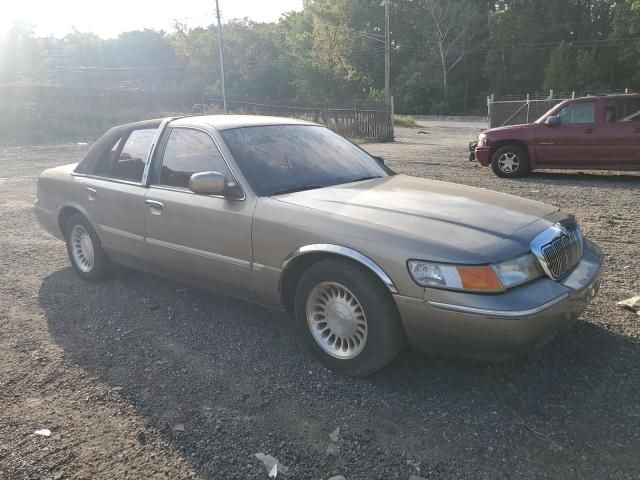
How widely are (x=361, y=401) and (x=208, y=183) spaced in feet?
5.44

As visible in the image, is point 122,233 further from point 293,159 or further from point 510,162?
point 510,162

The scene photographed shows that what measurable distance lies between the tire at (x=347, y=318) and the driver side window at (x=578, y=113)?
9.04 meters

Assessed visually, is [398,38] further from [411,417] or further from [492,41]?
[411,417]

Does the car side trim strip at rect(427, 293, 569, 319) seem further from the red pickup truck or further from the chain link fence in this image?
the chain link fence

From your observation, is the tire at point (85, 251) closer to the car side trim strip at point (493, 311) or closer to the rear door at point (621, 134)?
the car side trim strip at point (493, 311)

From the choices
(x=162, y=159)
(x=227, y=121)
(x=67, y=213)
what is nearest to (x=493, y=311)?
(x=227, y=121)

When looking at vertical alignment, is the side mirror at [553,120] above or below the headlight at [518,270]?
above

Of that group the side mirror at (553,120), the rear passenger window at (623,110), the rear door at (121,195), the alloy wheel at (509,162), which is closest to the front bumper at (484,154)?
the alloy wheel at (509,162)

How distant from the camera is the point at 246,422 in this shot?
2.87 m

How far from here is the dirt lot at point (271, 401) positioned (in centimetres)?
254

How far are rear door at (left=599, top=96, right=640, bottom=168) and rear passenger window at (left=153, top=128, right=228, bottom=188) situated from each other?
870 centimetres

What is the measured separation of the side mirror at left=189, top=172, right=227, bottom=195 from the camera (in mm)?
3545

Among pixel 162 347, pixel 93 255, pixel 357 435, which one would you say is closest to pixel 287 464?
pixel 357 435

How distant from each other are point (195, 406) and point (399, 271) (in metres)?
1.35
